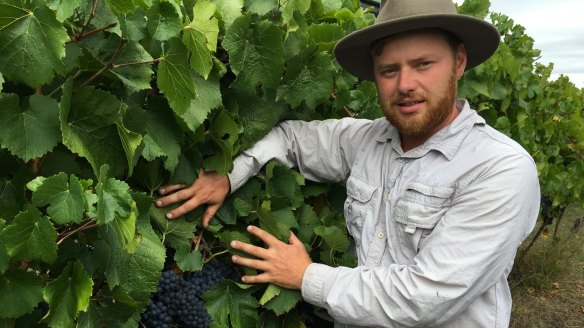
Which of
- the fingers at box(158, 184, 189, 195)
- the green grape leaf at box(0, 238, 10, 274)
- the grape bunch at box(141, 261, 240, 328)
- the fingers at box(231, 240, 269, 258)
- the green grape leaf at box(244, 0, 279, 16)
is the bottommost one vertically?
the grape bunch at box(141, 261, 240, 328)

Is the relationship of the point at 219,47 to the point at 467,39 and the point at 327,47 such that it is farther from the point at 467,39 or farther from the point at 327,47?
the point at 467,39

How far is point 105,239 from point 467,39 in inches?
62.4

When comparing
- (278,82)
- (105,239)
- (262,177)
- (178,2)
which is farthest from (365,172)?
(105,239)

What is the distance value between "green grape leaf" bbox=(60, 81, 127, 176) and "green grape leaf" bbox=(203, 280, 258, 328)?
2.23 feet

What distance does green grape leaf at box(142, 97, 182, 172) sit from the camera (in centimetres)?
152

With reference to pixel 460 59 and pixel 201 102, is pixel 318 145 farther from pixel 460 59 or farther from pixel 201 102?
pixel 201 102

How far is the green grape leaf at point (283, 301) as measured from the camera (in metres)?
1.94

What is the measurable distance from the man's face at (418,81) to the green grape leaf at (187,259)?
857 mm

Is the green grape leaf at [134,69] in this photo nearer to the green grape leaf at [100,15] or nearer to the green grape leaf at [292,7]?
the green grape leaf at [100,15]

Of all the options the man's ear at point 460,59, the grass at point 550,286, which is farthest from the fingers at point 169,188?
the grass at point 550,286

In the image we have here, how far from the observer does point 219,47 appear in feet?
6.08

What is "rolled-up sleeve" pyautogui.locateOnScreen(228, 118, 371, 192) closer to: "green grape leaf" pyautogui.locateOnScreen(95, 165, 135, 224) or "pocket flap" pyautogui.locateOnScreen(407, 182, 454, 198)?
"pocket flap" pyautogui.locateOnScreen(407, 182, 454, 198)

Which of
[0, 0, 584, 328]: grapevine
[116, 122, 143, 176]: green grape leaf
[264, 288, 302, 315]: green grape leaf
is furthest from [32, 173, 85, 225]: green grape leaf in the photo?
[264, 288, 302, 315]: green grape leaf

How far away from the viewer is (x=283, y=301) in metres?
1.97
